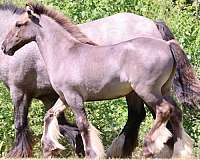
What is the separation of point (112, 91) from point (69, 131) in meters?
1.76

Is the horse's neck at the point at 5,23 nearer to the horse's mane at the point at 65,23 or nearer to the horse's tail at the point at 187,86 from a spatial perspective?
the horse's mane at the point at 65,23

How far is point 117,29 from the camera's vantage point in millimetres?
9492

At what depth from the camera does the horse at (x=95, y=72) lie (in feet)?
25.1

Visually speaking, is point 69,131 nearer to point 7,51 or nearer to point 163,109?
point 7,51

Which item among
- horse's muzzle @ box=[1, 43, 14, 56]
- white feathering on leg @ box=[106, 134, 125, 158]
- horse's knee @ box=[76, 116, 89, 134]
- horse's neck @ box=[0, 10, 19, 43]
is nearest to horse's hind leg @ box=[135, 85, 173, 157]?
horse's knee @ box=[76, 116, 89, 134]

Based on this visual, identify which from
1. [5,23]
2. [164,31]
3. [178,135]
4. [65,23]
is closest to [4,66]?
[5,23]

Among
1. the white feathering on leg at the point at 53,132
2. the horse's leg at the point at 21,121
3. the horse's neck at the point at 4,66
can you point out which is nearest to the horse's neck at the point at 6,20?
the horse's neck at the point at 4,66

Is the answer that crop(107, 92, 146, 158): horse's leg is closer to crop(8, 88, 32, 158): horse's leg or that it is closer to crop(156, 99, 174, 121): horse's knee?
crop(8, 88, 32, 158): horse's leg

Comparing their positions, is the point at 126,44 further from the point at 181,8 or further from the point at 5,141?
the point at 181,8

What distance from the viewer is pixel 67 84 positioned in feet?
26.0

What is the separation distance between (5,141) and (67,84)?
10.4ft

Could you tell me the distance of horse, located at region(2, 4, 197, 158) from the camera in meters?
7.66

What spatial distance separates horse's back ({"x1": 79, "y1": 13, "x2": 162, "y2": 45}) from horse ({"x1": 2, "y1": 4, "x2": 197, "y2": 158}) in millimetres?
1014

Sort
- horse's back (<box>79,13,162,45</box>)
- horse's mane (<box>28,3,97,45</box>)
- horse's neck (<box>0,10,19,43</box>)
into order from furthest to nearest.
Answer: horse's neck (<box>0,10,19,43</box>) < horse's back (<box>79,13,162,45</box>) < horse's mane (<box>28,3,97,45</box>)
